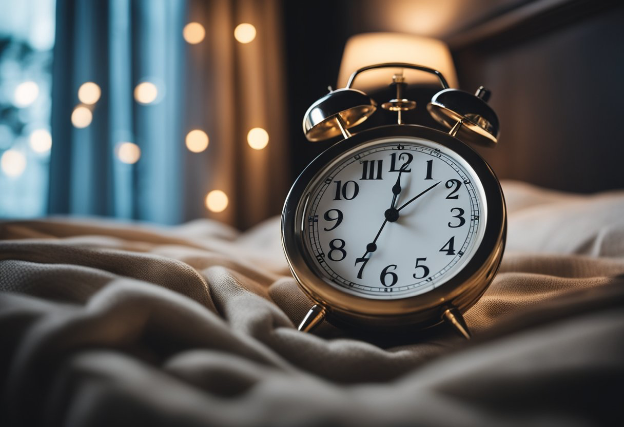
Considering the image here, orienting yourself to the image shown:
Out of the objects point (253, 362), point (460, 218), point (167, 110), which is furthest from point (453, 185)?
point (167, 110)

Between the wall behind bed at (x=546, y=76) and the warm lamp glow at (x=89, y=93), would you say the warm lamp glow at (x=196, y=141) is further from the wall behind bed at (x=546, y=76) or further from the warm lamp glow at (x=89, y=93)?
the wall behind bed at (x=546, y=76)

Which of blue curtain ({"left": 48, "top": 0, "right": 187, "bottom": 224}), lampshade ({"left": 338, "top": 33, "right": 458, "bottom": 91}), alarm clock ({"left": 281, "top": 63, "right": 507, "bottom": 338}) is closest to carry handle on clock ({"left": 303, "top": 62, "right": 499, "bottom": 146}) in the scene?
alarm clock ({"left": 281, "top": 63, "right": 507, "bottom": 338})

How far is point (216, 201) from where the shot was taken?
2.27 metres

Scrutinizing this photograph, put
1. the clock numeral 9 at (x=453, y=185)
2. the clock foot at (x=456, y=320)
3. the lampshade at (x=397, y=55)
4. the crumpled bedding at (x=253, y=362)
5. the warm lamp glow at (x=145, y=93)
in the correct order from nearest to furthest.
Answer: the crumpled bedding at (x=253, y=362) < the clock foot at (x=456, y=320) < the clock numeral 9 at (x=453, y=185) < the lampshade at (x=397, y=55) < the warm lamp glow at (x=145, y=93)

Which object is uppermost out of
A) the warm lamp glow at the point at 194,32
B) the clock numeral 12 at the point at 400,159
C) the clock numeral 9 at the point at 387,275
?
the warm lamp glow at the point at 194,32

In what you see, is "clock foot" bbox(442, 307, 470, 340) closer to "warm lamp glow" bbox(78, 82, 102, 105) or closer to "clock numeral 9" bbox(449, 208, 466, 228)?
"clock numeral 9" bbox(449, 208, 466, 228)

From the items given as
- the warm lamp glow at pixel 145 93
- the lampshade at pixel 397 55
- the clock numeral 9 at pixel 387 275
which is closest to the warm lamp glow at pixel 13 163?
the warm lamp glow at pixel 145 93

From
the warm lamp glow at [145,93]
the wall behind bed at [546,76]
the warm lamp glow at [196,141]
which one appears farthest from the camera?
the warm lamp glow at [196,141]

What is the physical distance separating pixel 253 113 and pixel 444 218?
75.4 inches

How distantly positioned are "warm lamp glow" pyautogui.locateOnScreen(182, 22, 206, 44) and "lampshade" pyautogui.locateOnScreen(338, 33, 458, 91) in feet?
2.81

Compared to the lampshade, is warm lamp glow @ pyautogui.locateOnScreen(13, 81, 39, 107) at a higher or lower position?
lower

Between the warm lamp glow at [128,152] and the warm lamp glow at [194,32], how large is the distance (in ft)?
1.83

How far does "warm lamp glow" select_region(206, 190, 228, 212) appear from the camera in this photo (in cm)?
226

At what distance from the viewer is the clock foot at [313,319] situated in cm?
56
